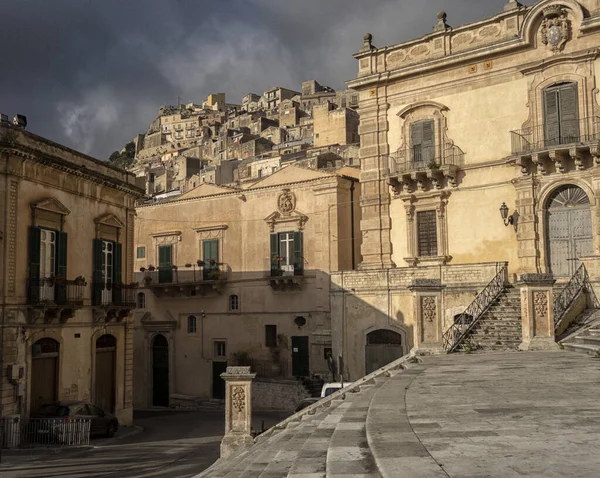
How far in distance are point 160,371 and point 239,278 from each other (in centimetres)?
708

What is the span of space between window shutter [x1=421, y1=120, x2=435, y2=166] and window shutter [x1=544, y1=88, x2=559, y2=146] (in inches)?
171

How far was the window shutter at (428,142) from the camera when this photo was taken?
26297 mm

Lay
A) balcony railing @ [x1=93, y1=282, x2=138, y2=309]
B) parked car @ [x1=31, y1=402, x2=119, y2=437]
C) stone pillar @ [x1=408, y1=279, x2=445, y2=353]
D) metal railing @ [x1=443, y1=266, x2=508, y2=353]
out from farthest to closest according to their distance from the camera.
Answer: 1. balcony railing @ [x1=93, y1=282, x2=138, y2=309]
2. parked car @ [x1=31, y1=402, x2=119, y2=437]
3. metal railing @ [x1=443, y1=266, x2=508, y2=353]
4. stone pillar @ [x1=408, y1=279, x2=445, y2=353]

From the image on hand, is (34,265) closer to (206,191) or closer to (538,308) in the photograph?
(538,308)

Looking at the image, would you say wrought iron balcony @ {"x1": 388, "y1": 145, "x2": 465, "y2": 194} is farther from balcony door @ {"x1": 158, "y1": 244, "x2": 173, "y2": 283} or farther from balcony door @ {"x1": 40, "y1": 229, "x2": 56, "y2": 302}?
balcony door @ {"x1": 158, "y1": 244, "x2": 173, "y2": 283}

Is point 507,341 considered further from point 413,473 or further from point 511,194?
point 413,473

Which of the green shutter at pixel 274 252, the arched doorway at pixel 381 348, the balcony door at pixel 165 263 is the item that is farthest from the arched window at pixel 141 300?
the arched doorway at pixel 381 348

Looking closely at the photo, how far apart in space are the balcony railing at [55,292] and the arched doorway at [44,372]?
1316 millimetres

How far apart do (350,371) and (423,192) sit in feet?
24.5

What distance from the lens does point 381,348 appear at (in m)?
25.9

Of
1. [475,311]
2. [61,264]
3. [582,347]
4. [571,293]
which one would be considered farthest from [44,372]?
[571,293]

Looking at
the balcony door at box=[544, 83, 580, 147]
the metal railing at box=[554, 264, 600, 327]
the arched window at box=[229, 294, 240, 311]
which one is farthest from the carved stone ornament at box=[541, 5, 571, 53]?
the arched window at box=[229, 294, 240, 311]

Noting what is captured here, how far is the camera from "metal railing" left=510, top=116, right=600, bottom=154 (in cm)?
2255

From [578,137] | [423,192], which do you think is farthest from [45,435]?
[578,137]
